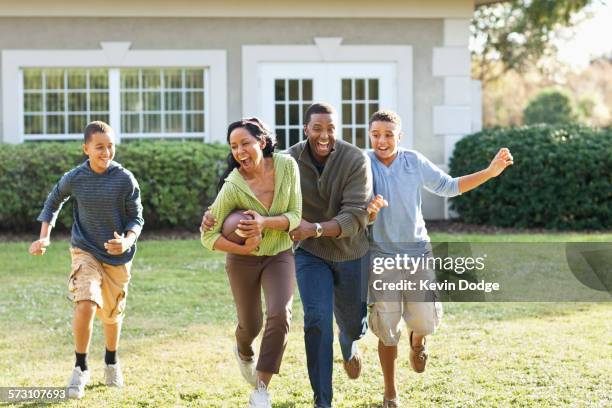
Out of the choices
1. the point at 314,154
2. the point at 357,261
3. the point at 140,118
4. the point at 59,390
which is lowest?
the point at 59,390

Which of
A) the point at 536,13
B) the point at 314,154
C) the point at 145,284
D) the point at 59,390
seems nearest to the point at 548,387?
the point at 314,154

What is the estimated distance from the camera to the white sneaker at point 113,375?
19.9ft

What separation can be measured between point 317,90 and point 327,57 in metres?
0.51

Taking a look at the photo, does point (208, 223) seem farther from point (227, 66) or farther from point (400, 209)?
point (227, 66)

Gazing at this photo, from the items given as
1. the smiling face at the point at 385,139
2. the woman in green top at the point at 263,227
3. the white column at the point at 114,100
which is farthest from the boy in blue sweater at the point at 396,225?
the white column at the point at 114,100

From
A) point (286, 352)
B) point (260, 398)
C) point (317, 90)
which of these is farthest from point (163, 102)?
point (260, 398)

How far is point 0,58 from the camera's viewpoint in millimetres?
13852

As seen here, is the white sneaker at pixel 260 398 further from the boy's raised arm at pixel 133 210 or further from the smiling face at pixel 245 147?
the boy's raised arm at pixel 133 210

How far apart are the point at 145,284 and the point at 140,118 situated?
4.89 meters

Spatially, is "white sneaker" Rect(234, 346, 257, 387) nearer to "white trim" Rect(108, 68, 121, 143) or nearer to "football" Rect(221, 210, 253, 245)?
"football" Rect(221, 210, 253, 245)

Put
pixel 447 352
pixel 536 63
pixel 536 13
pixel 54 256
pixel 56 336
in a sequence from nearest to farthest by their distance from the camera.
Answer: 1. pixel 447 352
2. pixel 56 336
3. pixel 54 256
4. pixel 536 13
5. pixel 536 63

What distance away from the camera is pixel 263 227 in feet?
17.0

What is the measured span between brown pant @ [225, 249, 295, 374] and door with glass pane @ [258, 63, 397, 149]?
A: 28.2ft

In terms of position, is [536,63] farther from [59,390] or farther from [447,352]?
[59,390]
